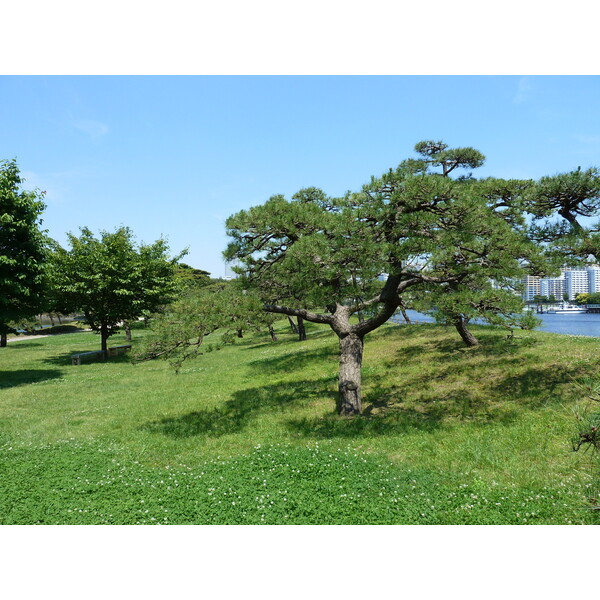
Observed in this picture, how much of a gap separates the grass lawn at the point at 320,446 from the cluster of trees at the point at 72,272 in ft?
20.6

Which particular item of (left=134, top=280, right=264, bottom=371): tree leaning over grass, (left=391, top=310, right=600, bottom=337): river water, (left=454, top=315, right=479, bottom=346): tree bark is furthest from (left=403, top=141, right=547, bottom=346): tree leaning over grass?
(left=454, top=315, right=479, bottom=346): tree bark

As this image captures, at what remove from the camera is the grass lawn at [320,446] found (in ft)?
21.0

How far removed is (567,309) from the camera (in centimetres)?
7800

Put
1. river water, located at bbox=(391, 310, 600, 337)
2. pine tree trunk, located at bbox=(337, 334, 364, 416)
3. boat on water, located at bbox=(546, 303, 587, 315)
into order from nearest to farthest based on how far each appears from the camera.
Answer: pine tree trunk, located at bbox=(337, 334, 364, 416), river water, located at bbox=(391, 310, 600, 337), boat on water, located at bbox=(546, 303, 587, 315)

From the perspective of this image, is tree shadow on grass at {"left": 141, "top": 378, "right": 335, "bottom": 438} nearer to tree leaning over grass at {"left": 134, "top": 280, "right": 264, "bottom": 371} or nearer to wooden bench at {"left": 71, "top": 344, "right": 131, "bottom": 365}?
tree leaning over grass at {"left": 134, "top": 280, "right": 264, "bottom": 371}

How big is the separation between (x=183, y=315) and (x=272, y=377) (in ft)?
27.0

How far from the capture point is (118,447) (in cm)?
1004

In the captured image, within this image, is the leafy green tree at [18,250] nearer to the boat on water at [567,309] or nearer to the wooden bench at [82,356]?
the wooden bench at [82,356]

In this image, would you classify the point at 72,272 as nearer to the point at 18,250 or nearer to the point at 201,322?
the point at 18,250

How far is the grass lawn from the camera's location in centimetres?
641

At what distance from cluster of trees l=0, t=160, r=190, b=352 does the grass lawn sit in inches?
248

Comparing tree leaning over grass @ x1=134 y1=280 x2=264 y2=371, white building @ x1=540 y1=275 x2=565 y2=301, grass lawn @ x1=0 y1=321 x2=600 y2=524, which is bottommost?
grass lawn @ x1=0 y1=321 x2=600 y2=524

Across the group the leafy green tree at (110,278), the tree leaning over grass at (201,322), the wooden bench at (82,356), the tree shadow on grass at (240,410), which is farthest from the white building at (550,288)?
the wooden bench at (82,356)

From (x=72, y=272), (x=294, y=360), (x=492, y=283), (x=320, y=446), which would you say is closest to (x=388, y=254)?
(x=492, y=283)
